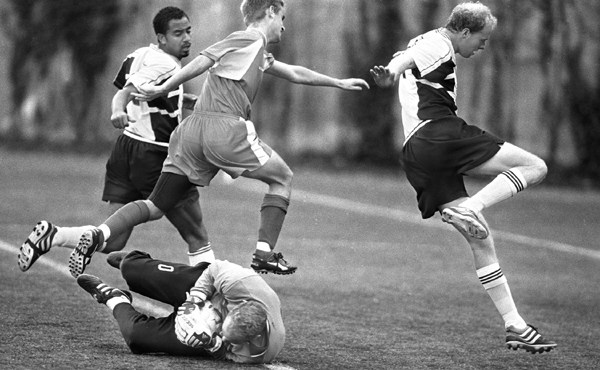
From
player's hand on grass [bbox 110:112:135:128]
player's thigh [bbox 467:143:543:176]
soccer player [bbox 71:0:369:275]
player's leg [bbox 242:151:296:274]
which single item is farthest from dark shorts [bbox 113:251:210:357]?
player's thigh [bbox 467:143:543:176]

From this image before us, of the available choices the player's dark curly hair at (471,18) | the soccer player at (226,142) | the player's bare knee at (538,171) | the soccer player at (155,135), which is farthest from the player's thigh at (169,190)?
the player's bare knee at (538,171)

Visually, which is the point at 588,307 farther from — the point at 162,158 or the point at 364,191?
the point at 364,191

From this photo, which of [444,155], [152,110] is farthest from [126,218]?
[444,155]

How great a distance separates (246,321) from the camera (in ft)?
18.0

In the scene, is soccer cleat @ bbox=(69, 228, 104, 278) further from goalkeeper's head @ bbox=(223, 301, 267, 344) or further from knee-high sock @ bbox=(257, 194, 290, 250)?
goalkeeper's head @ bbox=(223, 301, 267, 344)

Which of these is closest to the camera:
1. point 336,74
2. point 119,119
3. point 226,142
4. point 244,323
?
point 244,323

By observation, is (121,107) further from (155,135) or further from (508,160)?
(508,160)

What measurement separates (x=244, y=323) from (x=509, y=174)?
2.03 meters

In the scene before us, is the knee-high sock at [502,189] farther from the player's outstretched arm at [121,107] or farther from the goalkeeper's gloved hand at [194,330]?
the player's outstretched arm at [121,107]

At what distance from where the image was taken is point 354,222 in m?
13.9

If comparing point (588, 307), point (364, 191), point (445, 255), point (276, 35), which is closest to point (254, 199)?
point (364, 191)

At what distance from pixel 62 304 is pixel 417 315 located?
2584 mm

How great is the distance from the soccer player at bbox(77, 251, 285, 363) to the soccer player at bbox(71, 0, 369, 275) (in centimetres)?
62

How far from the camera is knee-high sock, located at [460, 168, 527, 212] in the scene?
6453 mm
